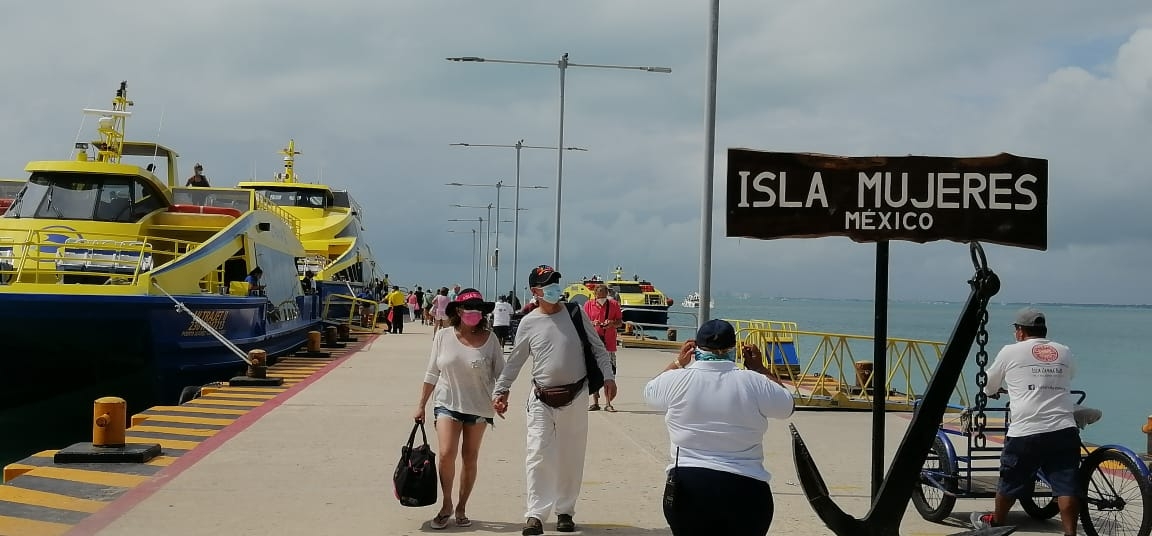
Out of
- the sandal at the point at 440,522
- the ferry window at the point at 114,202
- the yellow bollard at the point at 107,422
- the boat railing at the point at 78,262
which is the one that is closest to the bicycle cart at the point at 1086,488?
the sandal at the point at 440,522

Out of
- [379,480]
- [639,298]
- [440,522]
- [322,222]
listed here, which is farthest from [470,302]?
[639,298]

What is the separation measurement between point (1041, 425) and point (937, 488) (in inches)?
51.3

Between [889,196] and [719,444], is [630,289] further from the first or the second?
[719,444]

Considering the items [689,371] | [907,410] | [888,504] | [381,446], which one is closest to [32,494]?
[381,446]

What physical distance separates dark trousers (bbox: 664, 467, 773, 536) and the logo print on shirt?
9.16 ft

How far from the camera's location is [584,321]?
285 inches

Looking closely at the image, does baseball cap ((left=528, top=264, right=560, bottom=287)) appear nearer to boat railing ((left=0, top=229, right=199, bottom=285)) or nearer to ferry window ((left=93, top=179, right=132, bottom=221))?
boat railing ((left=0, top=229, right=199, bottom=285))

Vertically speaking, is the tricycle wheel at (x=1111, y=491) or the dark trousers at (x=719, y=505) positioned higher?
the dark trousers at (x=719, y=505)

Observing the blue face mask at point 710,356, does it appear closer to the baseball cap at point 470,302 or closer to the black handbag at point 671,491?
the black handbag at point 671,491

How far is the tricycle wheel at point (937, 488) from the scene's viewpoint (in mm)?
7344

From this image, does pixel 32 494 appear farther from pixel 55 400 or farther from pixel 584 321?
pixel 55 400

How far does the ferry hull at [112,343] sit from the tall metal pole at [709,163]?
837 cm

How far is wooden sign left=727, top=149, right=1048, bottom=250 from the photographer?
19.8 ft

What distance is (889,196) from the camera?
6.09m
